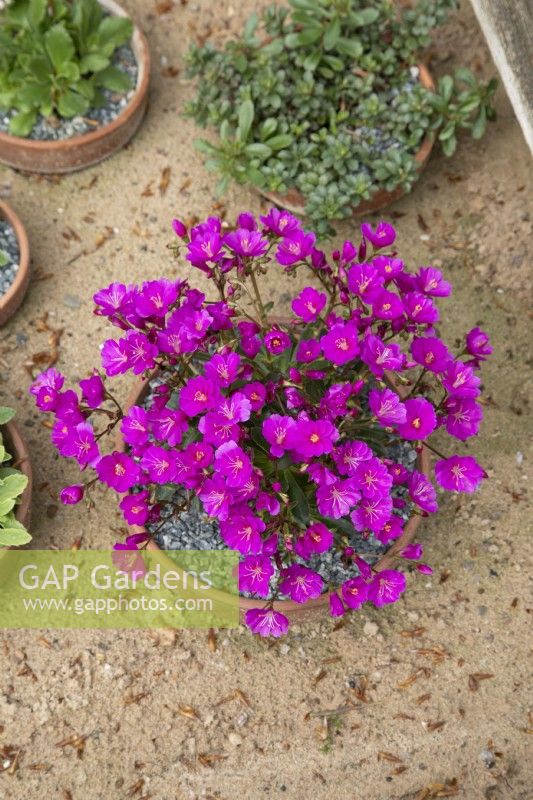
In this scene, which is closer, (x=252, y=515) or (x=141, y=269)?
(x=252, y=515)

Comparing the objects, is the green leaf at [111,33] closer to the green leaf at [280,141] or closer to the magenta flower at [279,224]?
the green leaf at [280,141]

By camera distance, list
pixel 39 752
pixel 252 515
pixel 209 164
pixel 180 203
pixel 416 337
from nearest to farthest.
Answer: pixel 252 515 → pixel 416 337 → pixel 39 752 → pixel 209 164 → pixel 180 203

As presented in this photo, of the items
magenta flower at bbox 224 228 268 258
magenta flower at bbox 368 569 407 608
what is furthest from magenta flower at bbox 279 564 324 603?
magenta flower at bbox 224 228 268 258

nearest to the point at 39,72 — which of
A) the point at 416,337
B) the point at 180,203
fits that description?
the point at 180,203

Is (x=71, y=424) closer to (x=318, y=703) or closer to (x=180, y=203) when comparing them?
(x=318, y=703)

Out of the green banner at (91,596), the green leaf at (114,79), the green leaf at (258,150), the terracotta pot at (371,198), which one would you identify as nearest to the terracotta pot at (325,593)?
the green banner at (91,596)

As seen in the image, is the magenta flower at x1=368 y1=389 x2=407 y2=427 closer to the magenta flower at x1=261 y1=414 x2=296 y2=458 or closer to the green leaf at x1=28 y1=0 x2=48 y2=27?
the magenta flower at x1=261 y1=414 x2=296 y2=458

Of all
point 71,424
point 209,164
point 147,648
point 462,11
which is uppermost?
point 71,424
